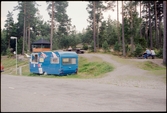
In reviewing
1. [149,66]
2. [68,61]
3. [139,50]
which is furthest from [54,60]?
[139,50]

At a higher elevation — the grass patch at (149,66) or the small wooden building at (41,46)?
the small wooden building at (41,46)

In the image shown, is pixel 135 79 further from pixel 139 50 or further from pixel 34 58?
pixel 139 50

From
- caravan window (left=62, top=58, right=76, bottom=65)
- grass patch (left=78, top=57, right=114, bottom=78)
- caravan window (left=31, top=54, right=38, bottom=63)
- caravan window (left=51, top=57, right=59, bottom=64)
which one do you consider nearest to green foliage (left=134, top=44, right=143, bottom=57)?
grass patch (left=78, top=57, right=114, bottom=78)

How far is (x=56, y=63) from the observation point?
18.7 metres

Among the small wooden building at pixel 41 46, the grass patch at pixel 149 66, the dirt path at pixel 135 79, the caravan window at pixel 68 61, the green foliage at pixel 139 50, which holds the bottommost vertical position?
the dirt path at pixel 135 79

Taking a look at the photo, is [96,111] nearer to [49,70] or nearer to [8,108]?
[8,108]

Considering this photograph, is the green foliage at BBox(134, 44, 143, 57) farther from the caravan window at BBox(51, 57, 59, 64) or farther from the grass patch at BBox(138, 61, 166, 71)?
the caravan window at BBox(51, 57, 59, 64)

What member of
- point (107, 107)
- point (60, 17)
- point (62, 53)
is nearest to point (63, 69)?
→ point (62, 53)

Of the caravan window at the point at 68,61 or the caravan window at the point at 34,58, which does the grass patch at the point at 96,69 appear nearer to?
the caravan window at the point at 68,61

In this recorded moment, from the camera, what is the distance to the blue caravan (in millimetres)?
18578

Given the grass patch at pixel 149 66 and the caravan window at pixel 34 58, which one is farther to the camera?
the caravan window at pixel 34 58

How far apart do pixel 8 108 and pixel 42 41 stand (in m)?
33.2

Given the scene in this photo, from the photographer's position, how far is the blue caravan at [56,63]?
18.6 metres

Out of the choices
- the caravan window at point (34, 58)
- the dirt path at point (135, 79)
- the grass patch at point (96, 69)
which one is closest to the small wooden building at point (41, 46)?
the caravan window at point (34, 58)
